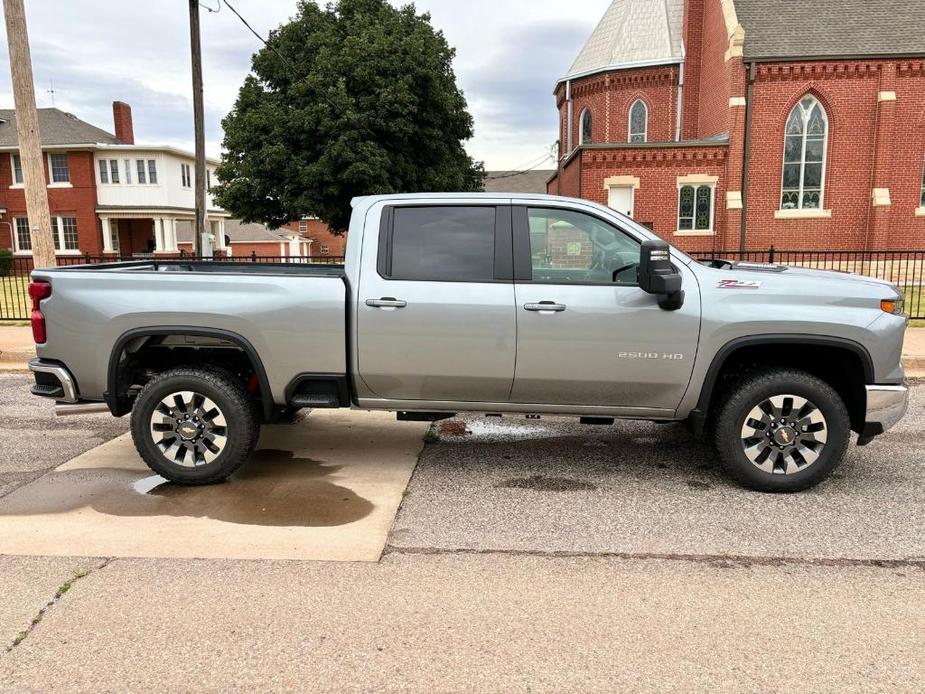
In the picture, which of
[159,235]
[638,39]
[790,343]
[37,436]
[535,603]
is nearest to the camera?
[535,603]

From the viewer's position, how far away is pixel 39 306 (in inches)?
192

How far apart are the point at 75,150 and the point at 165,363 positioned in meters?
35.3

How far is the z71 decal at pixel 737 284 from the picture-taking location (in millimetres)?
4582

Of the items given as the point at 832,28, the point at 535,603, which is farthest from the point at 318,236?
the point at 535,603

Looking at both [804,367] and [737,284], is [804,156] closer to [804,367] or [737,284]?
[804,367]

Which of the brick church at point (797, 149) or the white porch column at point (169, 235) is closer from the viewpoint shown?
the brick church at point (797, 149)

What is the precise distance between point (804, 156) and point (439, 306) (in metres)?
23.6

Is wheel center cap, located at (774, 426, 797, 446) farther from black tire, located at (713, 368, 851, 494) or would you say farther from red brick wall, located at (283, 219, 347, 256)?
red brick wall, located at (283, 219, 347, 256)

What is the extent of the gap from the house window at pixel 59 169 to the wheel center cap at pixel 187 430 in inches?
1432

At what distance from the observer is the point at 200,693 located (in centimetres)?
267

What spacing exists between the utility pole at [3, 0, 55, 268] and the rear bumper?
20.6 ft

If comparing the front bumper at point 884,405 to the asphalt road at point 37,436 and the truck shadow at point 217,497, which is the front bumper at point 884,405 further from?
the asphalt road at point 37,436

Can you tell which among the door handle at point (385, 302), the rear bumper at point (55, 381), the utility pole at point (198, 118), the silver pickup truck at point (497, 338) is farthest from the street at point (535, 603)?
the utility pole at point (198, 118)

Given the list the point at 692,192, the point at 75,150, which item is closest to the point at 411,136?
the point at 692,192
